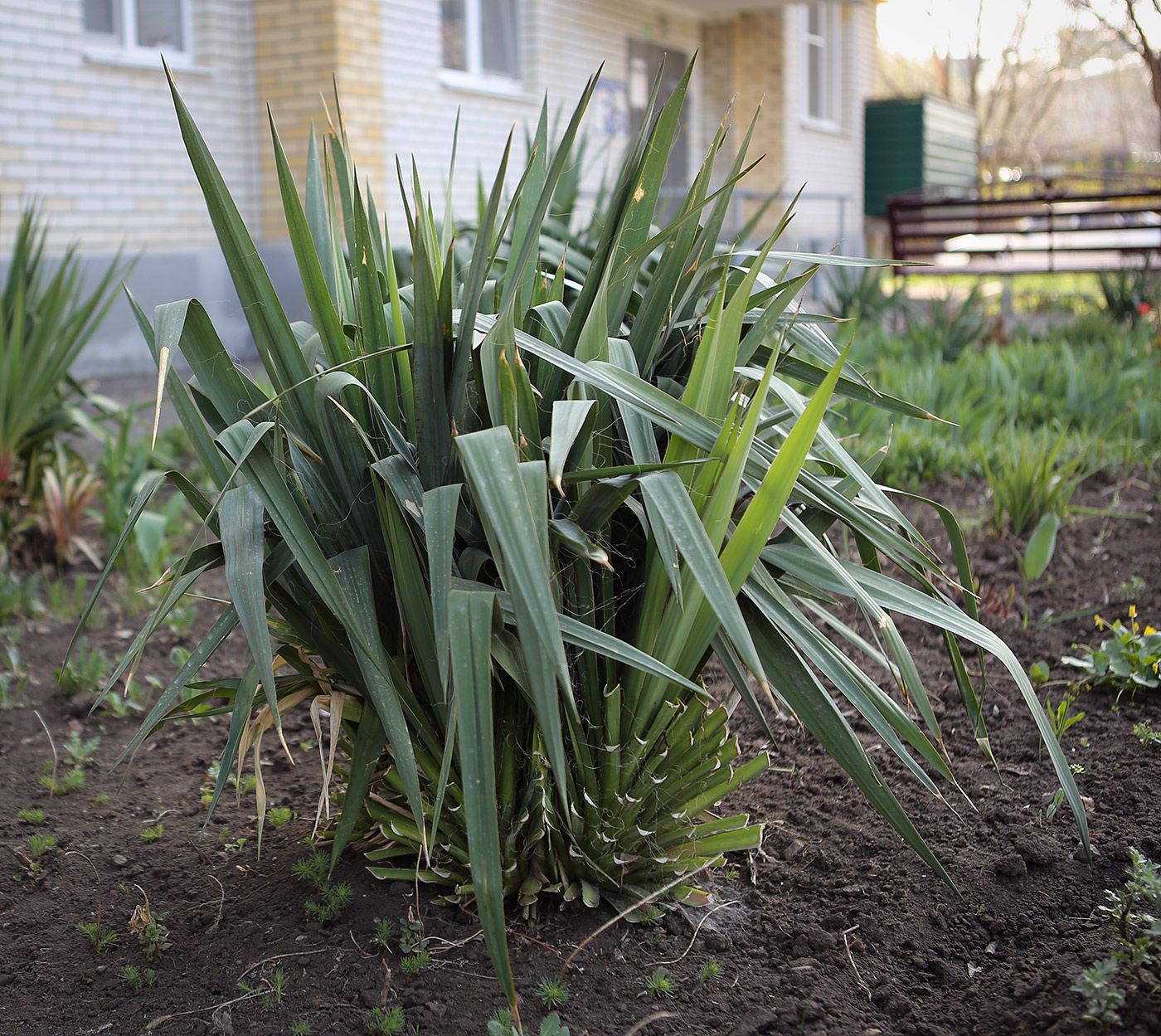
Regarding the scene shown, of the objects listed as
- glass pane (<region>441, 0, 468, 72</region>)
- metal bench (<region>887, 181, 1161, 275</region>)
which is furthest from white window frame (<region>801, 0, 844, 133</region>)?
glass pane (<region>441, 0, 468, 72</region>)

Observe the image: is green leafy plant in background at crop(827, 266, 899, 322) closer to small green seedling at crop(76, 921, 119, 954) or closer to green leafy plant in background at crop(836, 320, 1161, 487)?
green leafy plant in background at crop(836, 320, 1161, 487)

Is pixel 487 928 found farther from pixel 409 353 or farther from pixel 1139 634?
pixel 1139 634

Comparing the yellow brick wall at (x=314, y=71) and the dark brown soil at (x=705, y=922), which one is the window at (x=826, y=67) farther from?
the dark brown soil at (x=705, y=922)

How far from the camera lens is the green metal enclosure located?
16438 millimetres

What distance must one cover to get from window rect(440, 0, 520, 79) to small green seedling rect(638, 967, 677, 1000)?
8.69 meters

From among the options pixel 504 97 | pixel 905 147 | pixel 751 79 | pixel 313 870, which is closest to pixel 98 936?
pixel 313 870

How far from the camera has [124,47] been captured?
6516mm

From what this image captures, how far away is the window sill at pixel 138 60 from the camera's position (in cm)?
627

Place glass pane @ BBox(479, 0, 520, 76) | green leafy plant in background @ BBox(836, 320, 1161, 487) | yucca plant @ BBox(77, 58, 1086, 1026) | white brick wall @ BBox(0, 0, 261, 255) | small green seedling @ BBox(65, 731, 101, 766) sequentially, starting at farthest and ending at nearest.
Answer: glass pane @ BBox(479, 0, 520, 76) → white brick wall @ BBox(0, 0, 261, 255) → green leafy plant in background @ BBox(836, 320, 1161, 487) → small green seedling @ BBox(65, 731, 101, 766) → yucca plant @ BBox(77, 58, 1086, 1026)

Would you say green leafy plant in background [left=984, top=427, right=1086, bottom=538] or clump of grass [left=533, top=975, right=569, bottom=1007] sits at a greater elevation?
green leafy plant in background [left=984, top=427, right=1086, bottom=538]

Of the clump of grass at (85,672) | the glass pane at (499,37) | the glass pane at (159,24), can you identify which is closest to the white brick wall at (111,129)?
the glass pane at (159,24)

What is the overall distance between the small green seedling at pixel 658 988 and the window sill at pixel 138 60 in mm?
6286

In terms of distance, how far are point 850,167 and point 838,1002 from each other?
51.2 feet

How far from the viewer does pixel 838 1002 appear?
53.4 inches
